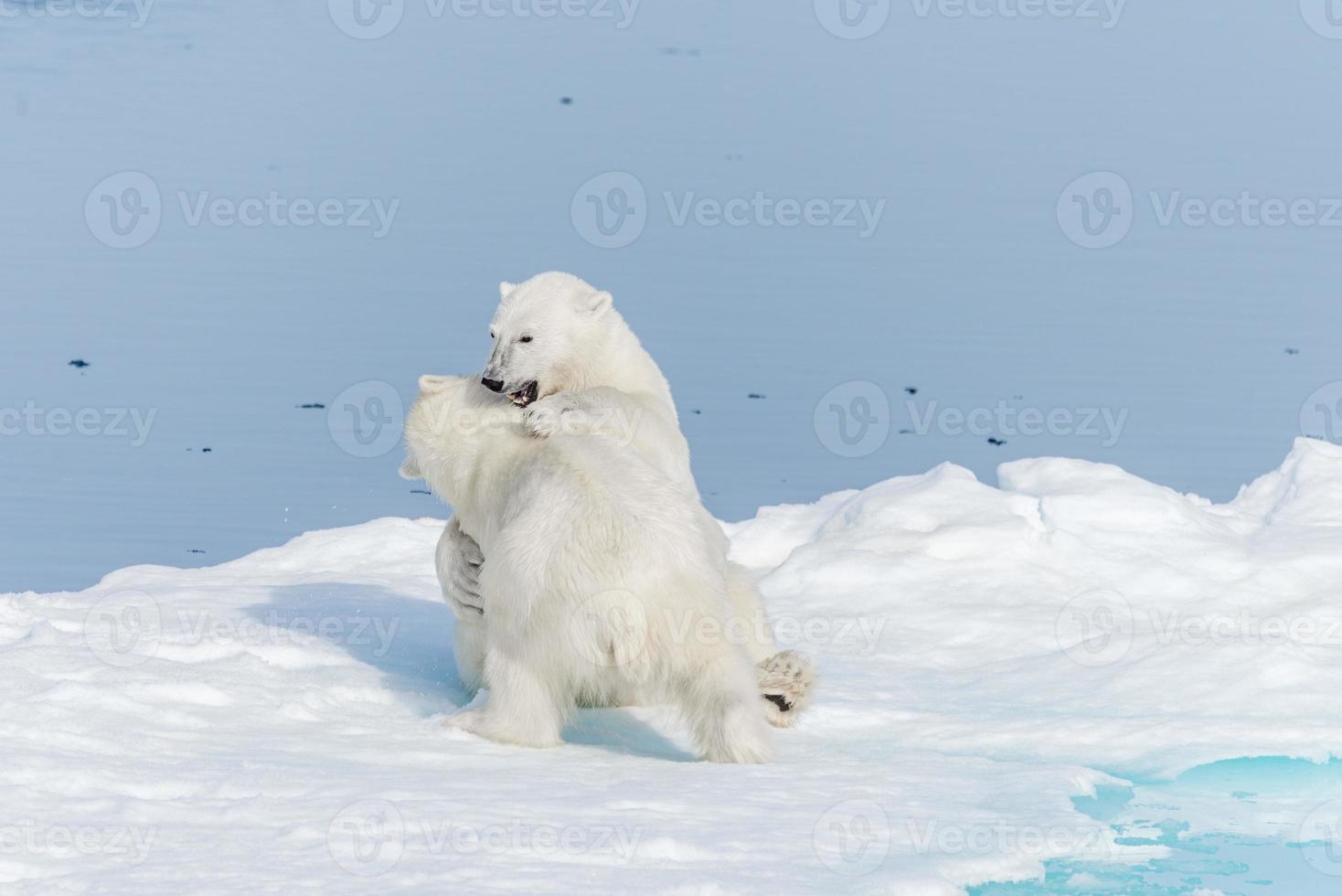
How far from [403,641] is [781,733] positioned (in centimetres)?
158

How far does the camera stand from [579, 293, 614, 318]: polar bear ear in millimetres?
5016

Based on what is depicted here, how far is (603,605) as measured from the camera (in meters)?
4.26

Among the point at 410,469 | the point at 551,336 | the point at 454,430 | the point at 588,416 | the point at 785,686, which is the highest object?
the point at 551,336

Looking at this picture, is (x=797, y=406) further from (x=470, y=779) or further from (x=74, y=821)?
(x=74, y=821)

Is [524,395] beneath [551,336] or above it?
beneath

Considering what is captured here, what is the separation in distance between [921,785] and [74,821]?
1.99 m

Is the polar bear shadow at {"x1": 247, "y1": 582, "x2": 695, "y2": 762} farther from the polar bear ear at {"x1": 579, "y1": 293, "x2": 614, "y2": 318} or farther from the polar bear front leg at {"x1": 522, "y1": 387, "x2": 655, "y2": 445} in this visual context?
the polar bear ear at {"x1": 579, "y1": 293, "x2": 614, "y2": 318}

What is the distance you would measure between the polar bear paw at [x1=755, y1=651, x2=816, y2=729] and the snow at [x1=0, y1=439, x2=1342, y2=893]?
0.08 metres

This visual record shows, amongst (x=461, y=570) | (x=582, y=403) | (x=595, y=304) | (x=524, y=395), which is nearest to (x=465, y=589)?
(x=461, y=570)

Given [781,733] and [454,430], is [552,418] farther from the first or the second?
[781,733]

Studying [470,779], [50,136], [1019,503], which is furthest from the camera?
[50,136]

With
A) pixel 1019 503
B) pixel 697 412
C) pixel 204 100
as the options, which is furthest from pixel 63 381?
pixel 204 100

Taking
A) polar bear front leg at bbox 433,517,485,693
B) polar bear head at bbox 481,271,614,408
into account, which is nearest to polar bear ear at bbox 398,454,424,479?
polar bear front leg at bbox 433,517,485,693

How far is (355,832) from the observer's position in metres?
3.51
